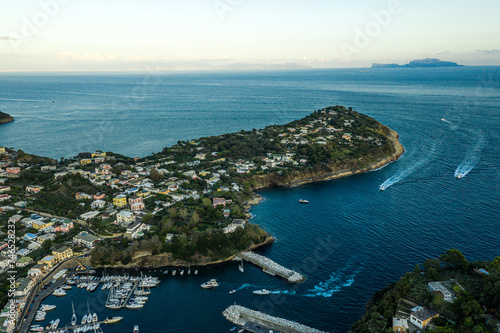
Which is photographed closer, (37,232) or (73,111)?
(37,232)

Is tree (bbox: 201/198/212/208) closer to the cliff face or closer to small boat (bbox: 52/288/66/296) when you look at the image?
the cliff face

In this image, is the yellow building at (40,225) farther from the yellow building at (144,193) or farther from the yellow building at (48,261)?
the yellow building at (144,193)

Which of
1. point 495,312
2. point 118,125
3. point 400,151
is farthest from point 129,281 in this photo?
point 118,125

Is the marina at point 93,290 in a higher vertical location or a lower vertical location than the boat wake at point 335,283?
lower

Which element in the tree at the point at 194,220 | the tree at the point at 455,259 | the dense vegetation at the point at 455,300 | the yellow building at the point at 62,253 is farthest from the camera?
the tree at the point at 194,220

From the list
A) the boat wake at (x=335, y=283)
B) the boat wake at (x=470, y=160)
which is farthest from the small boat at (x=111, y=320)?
the boat wake at (x=470, y=160)

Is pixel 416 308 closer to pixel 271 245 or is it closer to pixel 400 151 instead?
pixel 271 245

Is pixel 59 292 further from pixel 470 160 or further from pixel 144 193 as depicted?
pixel 470 160

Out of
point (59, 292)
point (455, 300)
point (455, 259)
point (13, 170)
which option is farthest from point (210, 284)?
point (13, 170)
